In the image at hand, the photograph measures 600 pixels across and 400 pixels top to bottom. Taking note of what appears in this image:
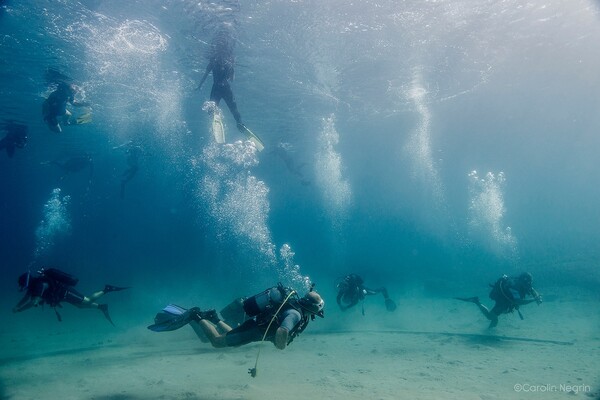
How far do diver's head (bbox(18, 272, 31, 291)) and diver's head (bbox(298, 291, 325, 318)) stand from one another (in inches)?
253

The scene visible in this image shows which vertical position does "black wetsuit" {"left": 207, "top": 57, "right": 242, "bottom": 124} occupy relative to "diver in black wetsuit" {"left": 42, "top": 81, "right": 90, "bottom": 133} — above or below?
above

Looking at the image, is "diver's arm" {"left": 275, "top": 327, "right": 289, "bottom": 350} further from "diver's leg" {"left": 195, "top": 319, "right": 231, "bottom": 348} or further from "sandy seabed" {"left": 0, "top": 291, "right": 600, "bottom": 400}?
"sandy seabed" {"left": 0, "top": 291, "right": 600, "bottom": 400}

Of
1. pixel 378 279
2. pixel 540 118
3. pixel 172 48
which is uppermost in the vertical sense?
pixel 540 118

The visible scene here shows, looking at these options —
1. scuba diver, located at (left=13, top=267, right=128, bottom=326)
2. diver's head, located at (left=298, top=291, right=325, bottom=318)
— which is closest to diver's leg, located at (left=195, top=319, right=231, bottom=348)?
diver's head, located at (left=298, top=291, right=325, bottom=318)

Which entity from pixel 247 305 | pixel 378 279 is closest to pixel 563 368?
pixel 247 305

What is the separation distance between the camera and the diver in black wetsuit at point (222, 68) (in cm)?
1230

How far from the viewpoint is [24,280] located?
6.97 m

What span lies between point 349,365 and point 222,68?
12.5m

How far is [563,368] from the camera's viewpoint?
6.96m

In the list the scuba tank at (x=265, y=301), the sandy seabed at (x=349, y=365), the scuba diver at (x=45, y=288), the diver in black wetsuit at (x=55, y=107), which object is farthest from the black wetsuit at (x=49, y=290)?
the diver in black wetsuit at (x=55, y=107)

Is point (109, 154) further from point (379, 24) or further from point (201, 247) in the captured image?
point (379, 24)

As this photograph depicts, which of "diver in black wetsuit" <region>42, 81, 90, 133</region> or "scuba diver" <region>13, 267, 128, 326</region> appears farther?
"diver in black wetsuit" <region>42, 81, 90, 133</region>

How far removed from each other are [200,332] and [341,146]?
37218mm

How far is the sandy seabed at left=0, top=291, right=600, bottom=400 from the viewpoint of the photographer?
5.93 meters
